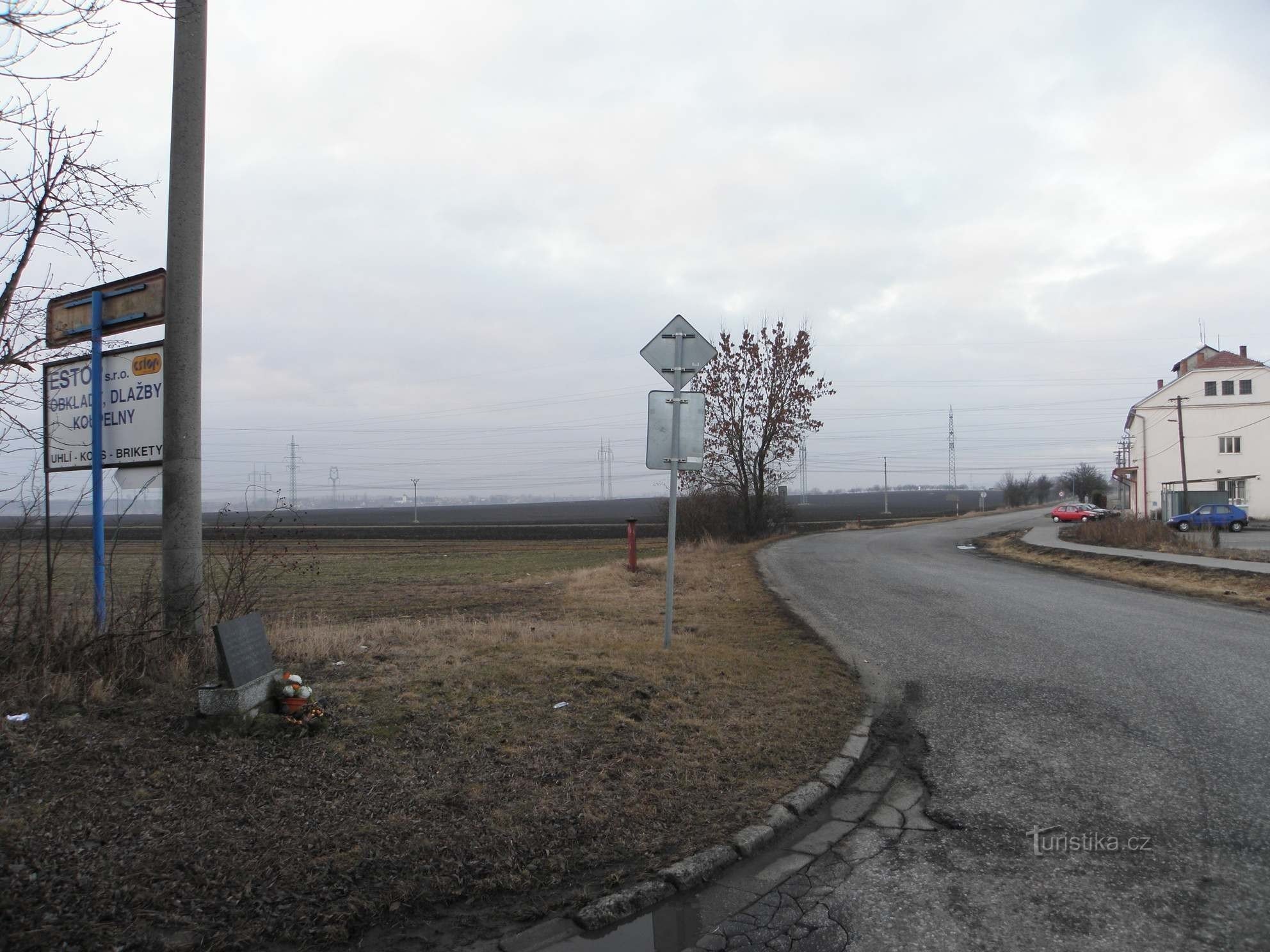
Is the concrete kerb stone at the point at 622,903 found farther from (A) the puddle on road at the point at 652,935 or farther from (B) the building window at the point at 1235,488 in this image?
(B) the building window at the point at 1235,488

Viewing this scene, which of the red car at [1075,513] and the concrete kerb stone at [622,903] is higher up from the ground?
the red car at [1075,513]

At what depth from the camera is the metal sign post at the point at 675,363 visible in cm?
838

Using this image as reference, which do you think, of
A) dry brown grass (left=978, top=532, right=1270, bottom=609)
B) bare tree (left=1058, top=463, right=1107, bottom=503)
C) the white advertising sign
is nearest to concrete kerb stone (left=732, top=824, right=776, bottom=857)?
the white advertising sign

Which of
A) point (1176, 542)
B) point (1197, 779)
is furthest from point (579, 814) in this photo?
point (1176, 542)

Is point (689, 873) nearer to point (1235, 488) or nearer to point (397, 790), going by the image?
point (397, 790)

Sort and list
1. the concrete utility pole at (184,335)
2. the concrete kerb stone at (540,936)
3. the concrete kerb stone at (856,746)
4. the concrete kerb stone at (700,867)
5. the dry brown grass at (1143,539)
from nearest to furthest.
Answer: the concrete kerb stone at (540,936) → the concrete kerb stone at (700,867) → the concrete kerb stone at (856,746) → the concrete utility pole at (184,335) → the dry brown grass at (1143,539)

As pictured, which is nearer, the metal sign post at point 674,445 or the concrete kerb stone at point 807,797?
the concrete kerb stone at point 807,797

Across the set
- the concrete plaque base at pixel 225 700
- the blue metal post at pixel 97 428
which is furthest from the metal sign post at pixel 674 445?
the blue metal post at pixel 97 428

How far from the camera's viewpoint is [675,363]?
852 centimetres

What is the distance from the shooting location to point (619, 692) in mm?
6062

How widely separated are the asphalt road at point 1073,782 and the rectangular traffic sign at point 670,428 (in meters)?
2.73

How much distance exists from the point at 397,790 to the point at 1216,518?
48183 mm

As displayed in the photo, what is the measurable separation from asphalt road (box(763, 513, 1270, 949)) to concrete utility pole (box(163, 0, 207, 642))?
4581 millimetres

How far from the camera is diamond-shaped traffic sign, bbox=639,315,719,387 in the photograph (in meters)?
8.50
